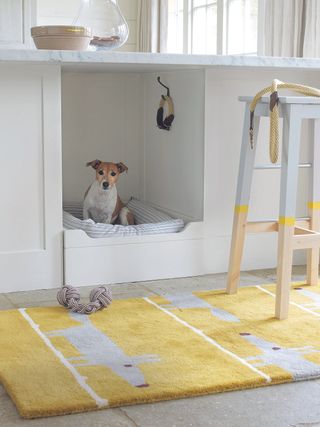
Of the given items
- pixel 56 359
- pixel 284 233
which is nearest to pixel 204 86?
pixel 284 233

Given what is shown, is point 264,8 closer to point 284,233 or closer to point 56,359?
point 284,233

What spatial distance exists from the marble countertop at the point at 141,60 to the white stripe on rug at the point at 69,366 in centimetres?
86

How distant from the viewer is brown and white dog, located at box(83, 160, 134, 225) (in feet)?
10.9

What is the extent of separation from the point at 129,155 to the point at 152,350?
6.00 ft

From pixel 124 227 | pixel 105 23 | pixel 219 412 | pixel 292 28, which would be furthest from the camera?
pixel 292 28

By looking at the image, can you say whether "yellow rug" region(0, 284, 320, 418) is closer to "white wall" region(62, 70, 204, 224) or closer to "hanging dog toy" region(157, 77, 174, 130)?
"hanging dog toy" region(157, 77, 174, 130)

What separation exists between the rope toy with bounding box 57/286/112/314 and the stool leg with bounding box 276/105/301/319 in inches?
22.5

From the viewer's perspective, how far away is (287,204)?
254cm

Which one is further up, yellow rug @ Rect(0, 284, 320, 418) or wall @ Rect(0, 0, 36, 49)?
wall @ Rect(0, 0, 36, 49)

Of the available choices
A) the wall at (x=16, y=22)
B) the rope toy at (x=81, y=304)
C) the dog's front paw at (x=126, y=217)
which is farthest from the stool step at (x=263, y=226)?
the wall at (x=16, y=22)

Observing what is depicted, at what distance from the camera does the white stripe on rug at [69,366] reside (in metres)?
1.80

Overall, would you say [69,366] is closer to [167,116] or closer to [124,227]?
[124,227]

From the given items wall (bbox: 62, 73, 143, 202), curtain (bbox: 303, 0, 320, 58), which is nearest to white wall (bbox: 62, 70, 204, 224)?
wall (bbox: 62, 73, 143, 202)

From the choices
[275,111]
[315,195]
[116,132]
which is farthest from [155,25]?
[275,111]
